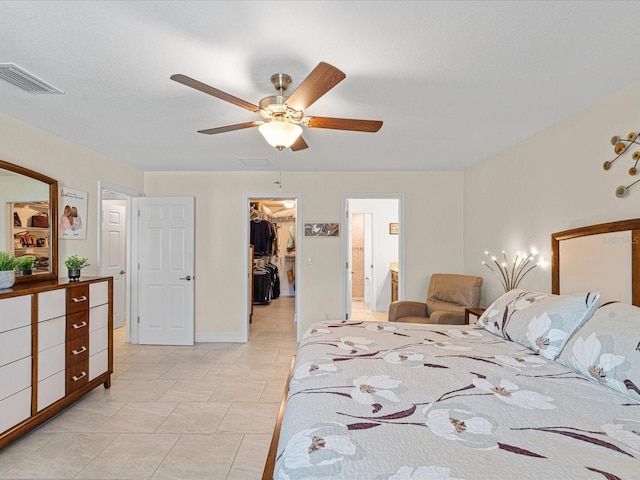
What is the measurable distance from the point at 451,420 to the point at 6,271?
9.74 ft

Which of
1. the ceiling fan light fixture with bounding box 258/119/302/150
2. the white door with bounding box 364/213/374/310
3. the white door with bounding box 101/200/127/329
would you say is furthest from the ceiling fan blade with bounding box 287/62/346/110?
the white door with bounding box 364/213/374/310

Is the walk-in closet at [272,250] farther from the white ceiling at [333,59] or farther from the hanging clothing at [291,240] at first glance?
the white ceiling at [333,59]

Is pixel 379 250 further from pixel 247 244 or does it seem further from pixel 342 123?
pixel 342 123

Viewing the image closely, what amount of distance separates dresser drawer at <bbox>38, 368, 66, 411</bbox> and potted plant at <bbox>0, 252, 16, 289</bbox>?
29.1 inches

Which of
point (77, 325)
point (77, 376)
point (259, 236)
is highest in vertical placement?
point (259, 236)

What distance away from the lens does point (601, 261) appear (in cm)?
227

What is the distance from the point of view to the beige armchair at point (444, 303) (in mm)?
3711

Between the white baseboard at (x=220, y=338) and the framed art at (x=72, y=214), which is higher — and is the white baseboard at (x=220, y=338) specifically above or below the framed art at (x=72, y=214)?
below

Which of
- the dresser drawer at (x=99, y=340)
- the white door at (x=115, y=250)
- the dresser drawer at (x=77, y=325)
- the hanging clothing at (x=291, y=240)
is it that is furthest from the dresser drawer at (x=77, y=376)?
the hanging clothing at (x=291, y=240)

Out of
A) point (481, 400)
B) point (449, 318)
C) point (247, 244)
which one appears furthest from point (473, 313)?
point (247, 244)

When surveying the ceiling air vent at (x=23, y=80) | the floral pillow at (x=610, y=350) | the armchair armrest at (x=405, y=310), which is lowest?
the armchair armrest at (x=405, y=310)

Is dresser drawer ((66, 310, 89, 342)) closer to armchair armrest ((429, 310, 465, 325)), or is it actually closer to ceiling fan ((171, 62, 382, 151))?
ceiling fan ((171, 62, 382, 151))

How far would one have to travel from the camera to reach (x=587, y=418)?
4.01 feet

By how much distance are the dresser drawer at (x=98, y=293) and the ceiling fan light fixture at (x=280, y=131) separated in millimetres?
2194
